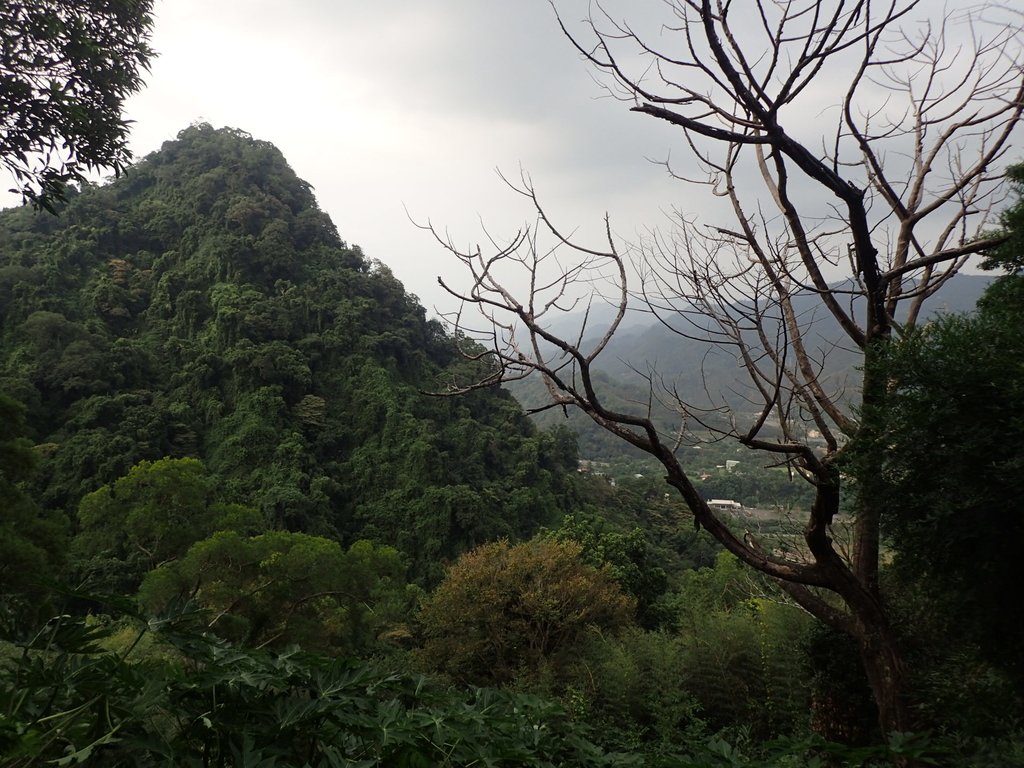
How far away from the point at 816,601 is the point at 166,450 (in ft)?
64.6

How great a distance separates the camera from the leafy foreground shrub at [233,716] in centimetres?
67

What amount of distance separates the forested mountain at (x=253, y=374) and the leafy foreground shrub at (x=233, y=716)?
17136mm

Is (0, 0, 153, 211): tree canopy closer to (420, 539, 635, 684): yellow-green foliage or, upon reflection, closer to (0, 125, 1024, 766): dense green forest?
(0, 125, 1024, 766): dense green forest

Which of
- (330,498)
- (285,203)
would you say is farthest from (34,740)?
(285,203)

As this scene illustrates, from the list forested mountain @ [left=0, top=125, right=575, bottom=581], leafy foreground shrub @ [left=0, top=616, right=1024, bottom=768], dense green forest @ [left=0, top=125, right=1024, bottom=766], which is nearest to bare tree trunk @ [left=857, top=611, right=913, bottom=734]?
dense green forest @ [left=0, top=125, right=1024, bottom=766]

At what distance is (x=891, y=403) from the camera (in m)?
2.20

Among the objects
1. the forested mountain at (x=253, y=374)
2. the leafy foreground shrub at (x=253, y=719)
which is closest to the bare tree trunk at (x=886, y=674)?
the leafy foreground shrub at (x=253, y=719)

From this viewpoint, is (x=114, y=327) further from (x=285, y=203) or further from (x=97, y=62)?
(x=97, y=62)

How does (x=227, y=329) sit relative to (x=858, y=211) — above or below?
above

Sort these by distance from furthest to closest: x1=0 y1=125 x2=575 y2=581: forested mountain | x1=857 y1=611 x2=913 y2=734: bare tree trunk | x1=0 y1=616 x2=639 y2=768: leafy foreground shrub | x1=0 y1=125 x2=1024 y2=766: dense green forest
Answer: x1=0 y1=125 x2=575 y2=581: forested mountain < x1=857 y1=611 x2=913 y2=734: bare tree trunk < x1=0 y1=125 x2=1024 y2=766: dense green forest < x1=0 y1=616 x2=639 y2=768: leafy foreground shrub

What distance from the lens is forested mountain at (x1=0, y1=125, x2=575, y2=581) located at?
56.6ft

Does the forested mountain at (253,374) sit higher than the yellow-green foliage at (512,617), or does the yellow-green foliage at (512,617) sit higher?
the forested mountain at (253,374)

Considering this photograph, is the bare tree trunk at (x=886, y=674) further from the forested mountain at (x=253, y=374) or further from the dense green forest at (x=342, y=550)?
the forested mountain at (x=253, y=374)

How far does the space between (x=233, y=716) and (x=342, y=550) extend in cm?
1275
